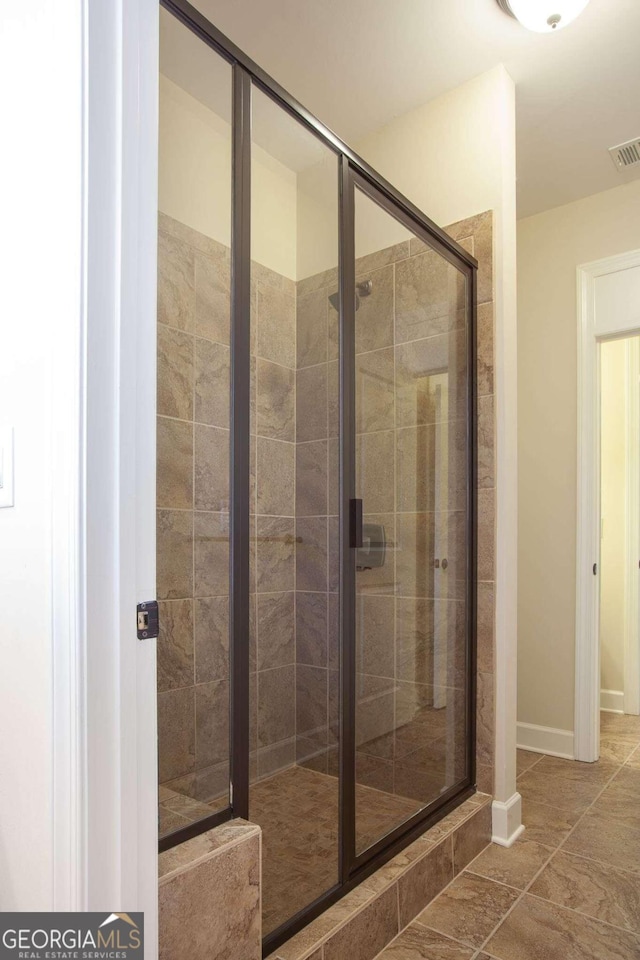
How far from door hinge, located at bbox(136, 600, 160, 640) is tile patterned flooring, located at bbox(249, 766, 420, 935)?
68 centimetres

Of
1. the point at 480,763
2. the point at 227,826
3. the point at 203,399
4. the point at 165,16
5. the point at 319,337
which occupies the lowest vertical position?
the point at 480,763

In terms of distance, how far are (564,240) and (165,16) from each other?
2.59 m

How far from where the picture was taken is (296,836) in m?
1.56

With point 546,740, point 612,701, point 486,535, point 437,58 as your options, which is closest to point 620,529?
point 612,701

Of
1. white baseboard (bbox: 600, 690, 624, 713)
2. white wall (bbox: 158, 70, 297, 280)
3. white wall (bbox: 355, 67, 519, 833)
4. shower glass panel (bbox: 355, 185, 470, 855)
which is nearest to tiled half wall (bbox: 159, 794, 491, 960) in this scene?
shower glass panel (bbox: 355, 185, 470, 855)

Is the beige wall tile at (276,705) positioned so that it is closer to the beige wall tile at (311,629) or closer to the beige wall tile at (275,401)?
the beige wall tile at (311,629)

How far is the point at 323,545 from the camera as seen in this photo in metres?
1.70

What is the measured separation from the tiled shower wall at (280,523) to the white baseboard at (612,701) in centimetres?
204

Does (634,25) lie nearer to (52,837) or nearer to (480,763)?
(480,763)

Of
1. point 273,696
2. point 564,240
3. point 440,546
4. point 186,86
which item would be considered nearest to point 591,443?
point 564,240

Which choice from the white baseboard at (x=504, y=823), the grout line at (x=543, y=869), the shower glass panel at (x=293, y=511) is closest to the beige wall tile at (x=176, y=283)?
the shower glass panel at (x=293, y=511)

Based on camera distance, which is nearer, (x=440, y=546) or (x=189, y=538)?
(x=189, y=538)

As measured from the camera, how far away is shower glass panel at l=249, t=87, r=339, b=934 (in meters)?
1.48

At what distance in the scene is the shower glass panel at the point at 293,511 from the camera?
1.48 meters
